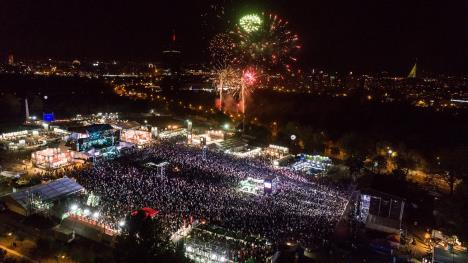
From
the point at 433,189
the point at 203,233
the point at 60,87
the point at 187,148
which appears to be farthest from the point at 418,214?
the point at 60,87

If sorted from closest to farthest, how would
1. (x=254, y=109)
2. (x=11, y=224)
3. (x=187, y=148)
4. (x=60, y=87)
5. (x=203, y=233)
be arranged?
1. (x=203, y=233)
2. (x=11, y=224)
3. (x=187, y=148)
4. (x=254, y=109)
5. (x=60, y=87)

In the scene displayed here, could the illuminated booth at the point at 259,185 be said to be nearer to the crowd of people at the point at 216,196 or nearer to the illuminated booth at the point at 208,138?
the crowd of people at the point at 216,196

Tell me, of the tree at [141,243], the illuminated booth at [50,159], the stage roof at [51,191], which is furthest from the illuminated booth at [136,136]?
the tree at [141,243]

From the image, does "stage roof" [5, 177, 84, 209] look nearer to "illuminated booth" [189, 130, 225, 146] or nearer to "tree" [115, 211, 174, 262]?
"tree" [115, 211, 174, 262]

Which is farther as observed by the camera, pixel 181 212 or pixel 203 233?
pixel 181 212

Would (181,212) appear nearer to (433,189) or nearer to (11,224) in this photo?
(11,224)

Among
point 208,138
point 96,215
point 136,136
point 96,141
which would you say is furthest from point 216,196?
point 136,136

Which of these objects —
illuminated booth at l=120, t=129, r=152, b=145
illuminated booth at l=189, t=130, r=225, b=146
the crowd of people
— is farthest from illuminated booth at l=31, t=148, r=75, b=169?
illuminated booth at l=189, t=130, r=225, b=146
